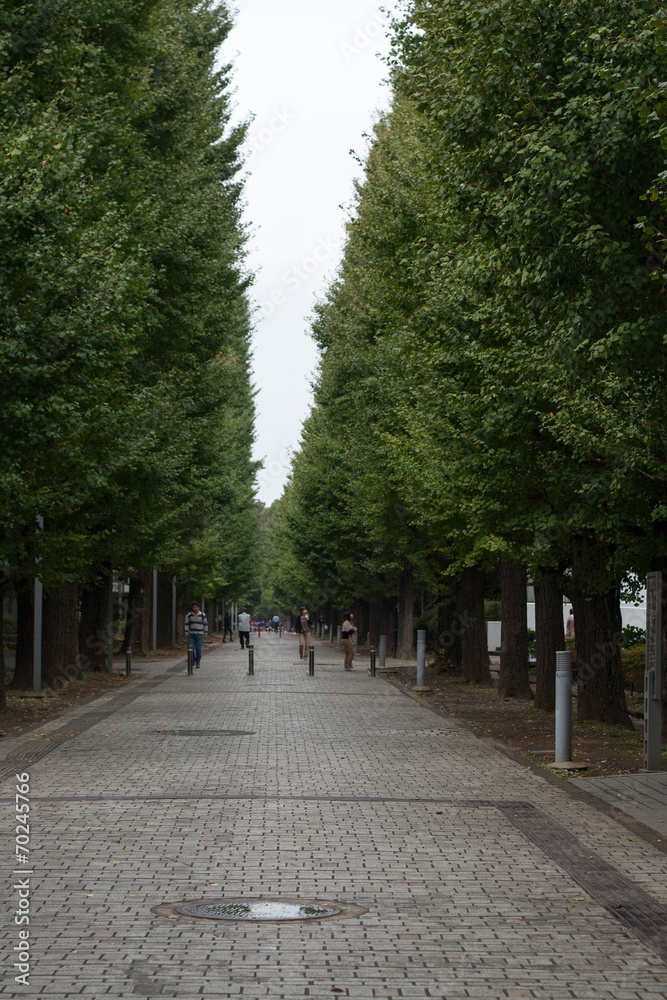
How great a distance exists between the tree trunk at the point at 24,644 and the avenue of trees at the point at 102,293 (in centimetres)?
6

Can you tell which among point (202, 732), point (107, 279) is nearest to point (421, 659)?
point (202, 732)

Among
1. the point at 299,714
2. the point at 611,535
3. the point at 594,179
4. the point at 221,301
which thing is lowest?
the point at 299,714

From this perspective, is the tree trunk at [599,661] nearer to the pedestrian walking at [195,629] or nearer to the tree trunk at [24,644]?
the tree trunk at [24,644]

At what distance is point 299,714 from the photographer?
2066cm

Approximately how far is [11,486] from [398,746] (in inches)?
216

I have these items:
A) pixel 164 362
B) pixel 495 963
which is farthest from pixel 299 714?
pixel 495 963

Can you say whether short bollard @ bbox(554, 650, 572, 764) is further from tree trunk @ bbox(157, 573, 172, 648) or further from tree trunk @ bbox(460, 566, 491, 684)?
tree trunk @ bbox(157, 573, 172, 648)

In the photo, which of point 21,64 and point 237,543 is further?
point 237,543

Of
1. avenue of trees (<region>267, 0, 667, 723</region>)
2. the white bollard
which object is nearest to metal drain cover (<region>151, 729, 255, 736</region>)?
avenue of trees (<region>267, 0, 667, 723</region>)

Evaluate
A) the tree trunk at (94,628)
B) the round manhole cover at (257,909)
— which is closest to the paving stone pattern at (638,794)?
the round manhole cover at (257,909)

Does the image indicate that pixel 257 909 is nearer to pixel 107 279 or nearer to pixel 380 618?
pixel 107 279

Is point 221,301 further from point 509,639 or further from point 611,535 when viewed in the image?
point 611,535

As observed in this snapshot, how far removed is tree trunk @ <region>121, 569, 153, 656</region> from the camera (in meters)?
40.5

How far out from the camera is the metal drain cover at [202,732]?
1706cm
